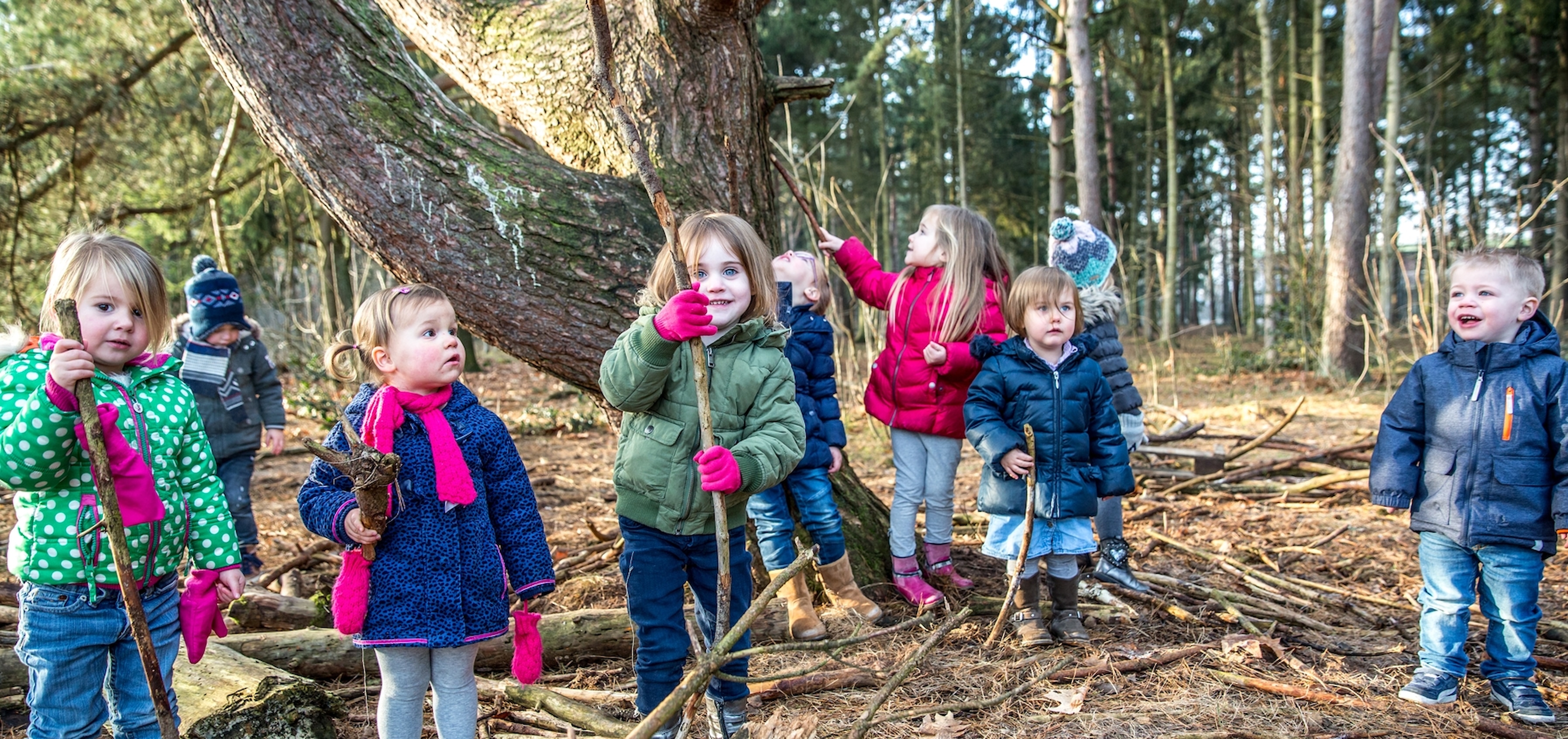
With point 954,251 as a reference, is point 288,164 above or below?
above

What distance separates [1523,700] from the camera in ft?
8.99

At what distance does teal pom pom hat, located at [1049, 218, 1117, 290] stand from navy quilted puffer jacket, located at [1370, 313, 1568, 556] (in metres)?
1.51

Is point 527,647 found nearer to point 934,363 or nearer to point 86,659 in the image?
point 86,659

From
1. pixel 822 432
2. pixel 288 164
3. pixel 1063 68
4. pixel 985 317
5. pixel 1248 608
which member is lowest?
pixel 1248 608

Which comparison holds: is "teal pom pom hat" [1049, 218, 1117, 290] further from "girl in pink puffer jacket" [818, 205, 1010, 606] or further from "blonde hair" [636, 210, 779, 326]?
"blonde hair" [636, 210, 779, 326]

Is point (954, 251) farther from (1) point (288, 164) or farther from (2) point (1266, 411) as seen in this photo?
(2) point (1266, 411)

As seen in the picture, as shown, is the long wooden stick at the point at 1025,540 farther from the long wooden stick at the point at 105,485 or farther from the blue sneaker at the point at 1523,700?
the long wooden stick at the point at 105,485

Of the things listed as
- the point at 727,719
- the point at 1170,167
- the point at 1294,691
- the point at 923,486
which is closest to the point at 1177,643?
the point at 1294,691

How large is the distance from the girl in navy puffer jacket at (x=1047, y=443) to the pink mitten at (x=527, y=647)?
1.64 meters

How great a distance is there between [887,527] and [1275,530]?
7.54 ft

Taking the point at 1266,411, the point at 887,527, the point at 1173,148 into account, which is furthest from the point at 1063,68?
the point at 887,527

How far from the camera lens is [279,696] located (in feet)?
8.09

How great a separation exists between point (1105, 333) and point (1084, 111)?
265 inches

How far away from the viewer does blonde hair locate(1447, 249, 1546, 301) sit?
2.77 m
